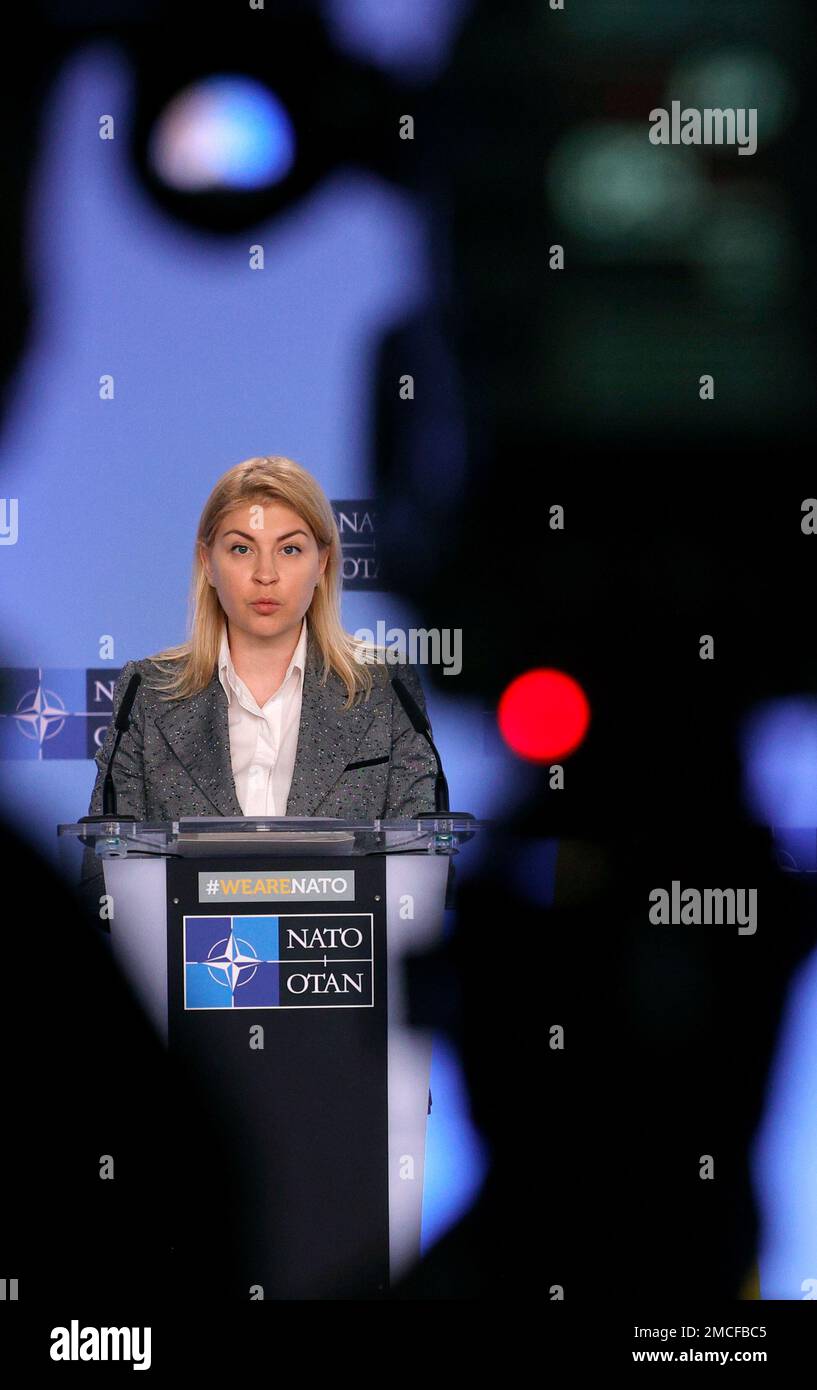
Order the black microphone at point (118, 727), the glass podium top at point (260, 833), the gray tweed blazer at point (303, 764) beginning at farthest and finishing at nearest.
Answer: the gray tweed blazer at point (303, 764) → the black microphone at point (118, 727) → the glass podium top at point (260, 833)

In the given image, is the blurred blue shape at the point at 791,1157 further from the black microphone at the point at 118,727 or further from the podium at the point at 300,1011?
the black microphone at the point at 118,727

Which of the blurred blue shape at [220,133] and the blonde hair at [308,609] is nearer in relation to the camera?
the blonde hair at [308,609]

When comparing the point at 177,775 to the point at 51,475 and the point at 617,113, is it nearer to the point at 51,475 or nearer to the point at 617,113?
the point at 51,475

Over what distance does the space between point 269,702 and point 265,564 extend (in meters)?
0.30

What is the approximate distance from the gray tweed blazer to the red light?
2.15 feet

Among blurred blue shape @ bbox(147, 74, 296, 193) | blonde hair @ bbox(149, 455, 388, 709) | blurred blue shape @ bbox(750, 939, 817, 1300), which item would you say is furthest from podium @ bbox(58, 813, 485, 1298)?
blurred blue shape @ bbox(147, 74, 296, 193)

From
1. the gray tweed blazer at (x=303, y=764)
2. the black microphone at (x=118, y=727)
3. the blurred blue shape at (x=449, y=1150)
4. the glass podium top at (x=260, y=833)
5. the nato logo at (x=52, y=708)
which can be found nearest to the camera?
the glass podium top at (x=260, y=833)

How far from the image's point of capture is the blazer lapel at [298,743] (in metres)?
3.54

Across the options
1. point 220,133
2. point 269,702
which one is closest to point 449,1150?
point 269,702

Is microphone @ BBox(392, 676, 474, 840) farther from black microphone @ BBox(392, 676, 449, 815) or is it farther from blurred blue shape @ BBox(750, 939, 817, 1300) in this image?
blurred blue shape @ BBox(750, 939, 817, 1300)

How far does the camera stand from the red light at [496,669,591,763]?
4207 mm

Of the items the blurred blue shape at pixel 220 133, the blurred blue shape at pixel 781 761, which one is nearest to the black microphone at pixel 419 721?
the blurred blue shape at pixel 781 761

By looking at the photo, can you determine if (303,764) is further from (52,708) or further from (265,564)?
(52,708)

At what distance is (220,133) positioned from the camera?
4.21 m
